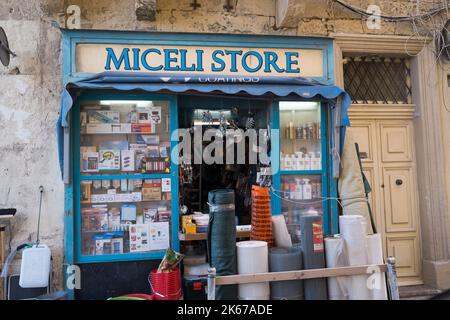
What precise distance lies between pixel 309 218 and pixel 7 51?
4.05 metres

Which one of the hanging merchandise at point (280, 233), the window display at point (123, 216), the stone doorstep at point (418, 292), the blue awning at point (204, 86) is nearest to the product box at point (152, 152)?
the window display at point (123, 216)

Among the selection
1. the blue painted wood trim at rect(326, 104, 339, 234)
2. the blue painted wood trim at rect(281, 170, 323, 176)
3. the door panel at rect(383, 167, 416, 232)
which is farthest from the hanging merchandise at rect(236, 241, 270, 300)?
the door panel at rect(383, 167, 416, 232)

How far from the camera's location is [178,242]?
4.73m

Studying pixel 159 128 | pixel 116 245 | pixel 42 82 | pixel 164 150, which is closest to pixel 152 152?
pixel 164 150

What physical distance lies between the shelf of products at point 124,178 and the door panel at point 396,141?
325 cm

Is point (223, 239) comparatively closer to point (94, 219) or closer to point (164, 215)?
point (164, 215)

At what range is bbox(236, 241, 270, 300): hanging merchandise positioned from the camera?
310 centimetres

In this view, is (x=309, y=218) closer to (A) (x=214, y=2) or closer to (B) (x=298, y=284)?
(B) (x=298, y=284)

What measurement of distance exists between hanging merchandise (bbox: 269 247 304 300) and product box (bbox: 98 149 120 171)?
98.3 inches

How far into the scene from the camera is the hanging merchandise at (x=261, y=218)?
386 centimetres

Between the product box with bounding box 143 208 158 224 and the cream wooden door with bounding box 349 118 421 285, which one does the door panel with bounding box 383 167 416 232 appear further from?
the product box with bounding box 143 208 158 224

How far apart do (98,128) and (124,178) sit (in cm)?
74

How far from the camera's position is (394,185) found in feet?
17.8

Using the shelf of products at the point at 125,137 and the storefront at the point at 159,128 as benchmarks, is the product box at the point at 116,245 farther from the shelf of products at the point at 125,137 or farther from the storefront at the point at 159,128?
the shelf of products at the point at 125,137
